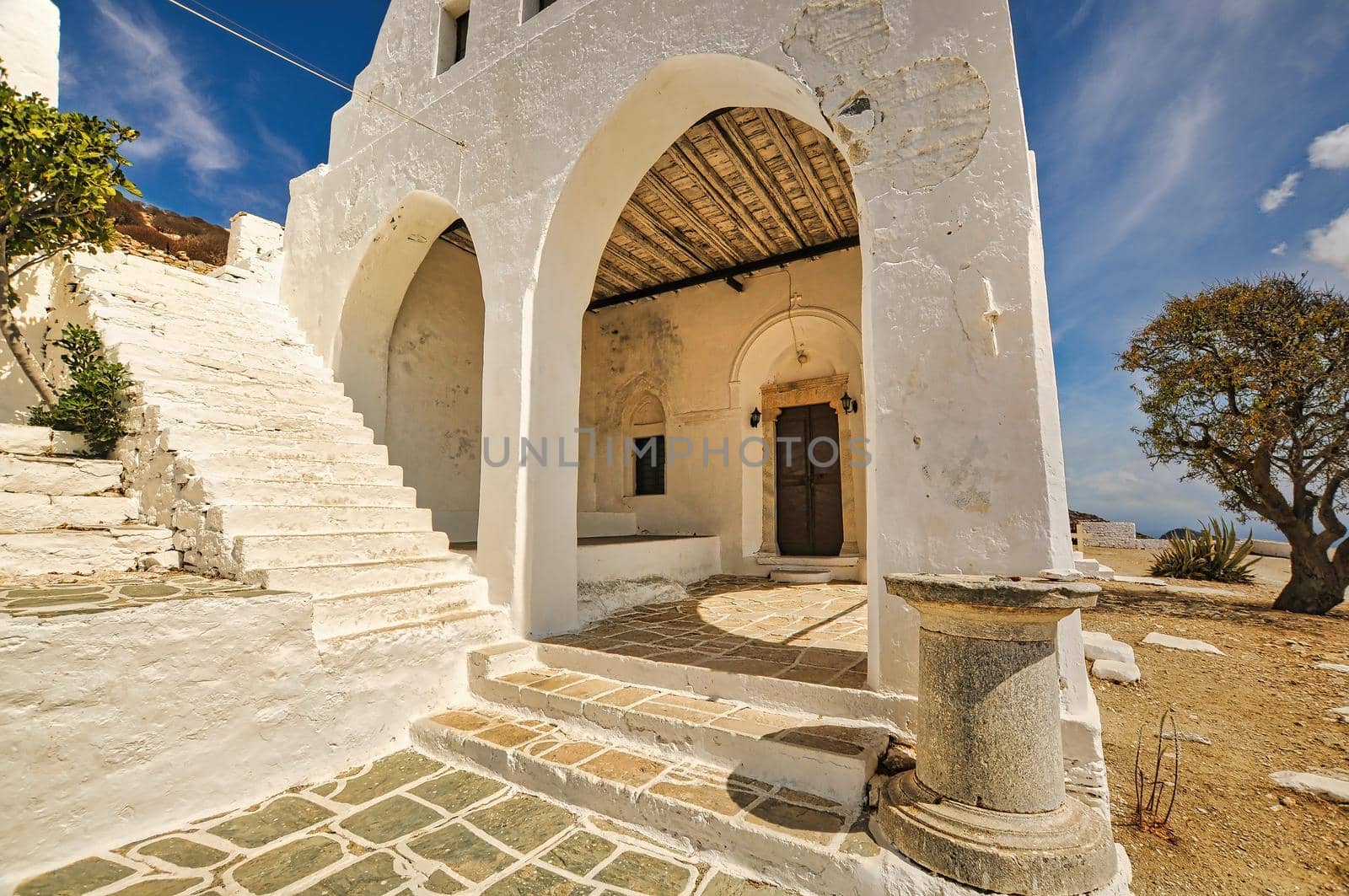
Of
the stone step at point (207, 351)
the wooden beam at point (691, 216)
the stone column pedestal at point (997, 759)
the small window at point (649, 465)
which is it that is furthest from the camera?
the small window at point (649, 465)

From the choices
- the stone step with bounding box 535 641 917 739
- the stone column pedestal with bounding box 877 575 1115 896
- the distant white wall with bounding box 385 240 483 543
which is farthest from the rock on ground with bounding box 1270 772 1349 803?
the distant white wall with bounding box 385 240 483 543

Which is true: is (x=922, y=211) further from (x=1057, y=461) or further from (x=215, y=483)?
(x=215, y=483)

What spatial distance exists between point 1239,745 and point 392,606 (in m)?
5.76

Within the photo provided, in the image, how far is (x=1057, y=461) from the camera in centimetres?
277

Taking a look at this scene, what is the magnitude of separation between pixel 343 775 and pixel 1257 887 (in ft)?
14.3

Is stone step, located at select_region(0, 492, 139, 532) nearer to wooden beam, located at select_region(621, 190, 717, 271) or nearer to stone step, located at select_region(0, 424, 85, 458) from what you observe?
stone step, located at select_region(0, 424, 85, 458)

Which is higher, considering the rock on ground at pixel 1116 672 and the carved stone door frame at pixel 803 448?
the carved stone door frame at pixel 803 448

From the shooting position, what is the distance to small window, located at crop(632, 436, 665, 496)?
941 centimetres

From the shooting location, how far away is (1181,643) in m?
6.34

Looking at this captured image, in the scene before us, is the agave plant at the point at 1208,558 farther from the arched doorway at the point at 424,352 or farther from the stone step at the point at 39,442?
the stone step at the point at 39,442

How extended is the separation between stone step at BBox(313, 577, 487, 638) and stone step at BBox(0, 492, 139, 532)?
72.6 inches

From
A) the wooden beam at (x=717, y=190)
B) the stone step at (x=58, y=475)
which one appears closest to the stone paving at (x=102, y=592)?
the stone step at (x=58, y=475)

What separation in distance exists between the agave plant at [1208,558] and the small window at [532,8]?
13.9 metres

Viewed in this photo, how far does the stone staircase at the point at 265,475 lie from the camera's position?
3693 millimetres
